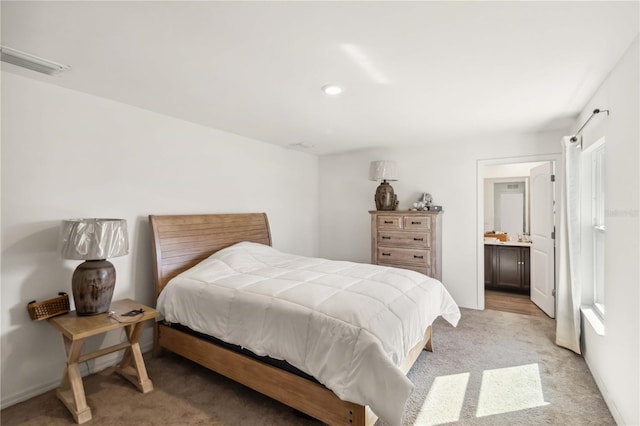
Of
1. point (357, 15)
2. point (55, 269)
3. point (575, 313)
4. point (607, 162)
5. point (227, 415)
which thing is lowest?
point (227, 415)

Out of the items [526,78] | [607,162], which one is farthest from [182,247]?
[607,162]

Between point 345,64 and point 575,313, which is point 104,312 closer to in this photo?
point 345,64

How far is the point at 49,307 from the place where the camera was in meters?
→ 2.19

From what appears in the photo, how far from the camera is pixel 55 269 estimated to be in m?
2.33

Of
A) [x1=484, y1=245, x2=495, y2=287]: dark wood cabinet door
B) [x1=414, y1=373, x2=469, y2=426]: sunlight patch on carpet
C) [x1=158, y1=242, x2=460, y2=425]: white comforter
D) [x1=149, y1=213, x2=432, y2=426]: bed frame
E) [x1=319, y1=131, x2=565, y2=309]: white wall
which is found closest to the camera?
[x1=158, y1=242, x2=460, y2=425]: white comforter

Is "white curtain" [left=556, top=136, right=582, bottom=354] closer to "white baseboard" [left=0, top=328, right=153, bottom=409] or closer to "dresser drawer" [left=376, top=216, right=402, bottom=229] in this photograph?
"dresser drawer" [left=376, top=216, right=402, bottom=229]

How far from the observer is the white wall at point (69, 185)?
2.14 metres

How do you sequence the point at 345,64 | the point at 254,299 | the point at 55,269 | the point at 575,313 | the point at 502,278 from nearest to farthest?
the point at 345,64 < the point at 254,299 < the point at 55,269 < the point at 575,313 < the point at 502,278

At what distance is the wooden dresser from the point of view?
3969mm

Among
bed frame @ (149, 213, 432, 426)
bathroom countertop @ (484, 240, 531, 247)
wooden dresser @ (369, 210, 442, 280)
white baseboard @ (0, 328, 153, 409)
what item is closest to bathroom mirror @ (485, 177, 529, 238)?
bathroom countertop @ (484, 240, 531, 247)

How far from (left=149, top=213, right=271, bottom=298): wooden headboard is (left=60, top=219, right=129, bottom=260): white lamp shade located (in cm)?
61

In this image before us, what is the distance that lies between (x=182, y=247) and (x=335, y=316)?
74.5 inches

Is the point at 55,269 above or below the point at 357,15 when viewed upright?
below

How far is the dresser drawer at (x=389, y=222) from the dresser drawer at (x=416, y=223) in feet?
0.26
